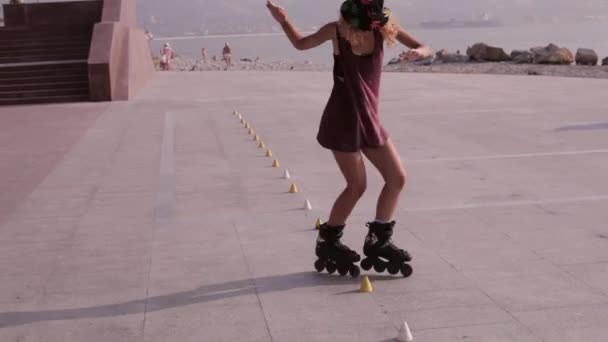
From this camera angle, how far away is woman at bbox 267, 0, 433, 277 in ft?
17.4

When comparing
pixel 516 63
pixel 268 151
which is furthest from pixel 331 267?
pixel 516 63

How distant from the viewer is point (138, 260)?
609cm

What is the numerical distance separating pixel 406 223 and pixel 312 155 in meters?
3.91

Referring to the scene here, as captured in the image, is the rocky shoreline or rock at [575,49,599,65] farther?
rock at [575,49,599,65]

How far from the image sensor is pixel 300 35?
17.8ft

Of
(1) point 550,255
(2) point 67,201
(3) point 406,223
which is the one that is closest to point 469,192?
(3) point 406,223

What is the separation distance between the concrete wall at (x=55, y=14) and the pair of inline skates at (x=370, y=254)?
2210 centimetres

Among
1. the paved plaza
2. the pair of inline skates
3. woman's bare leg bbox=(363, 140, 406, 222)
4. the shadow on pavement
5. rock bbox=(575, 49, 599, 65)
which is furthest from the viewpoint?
rock bbox=(575, 49, 599, 65)

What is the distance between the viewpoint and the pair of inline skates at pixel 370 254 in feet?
17.9

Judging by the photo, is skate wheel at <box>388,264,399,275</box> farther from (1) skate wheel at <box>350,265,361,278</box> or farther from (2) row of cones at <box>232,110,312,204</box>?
(2) row of cones at <box>232,110,312,204</box>

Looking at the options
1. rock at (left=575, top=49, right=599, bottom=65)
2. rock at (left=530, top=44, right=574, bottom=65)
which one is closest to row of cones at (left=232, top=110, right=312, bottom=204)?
rock at (left=530, top=44, right=574, bottom=65)

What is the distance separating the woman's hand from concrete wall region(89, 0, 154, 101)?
15.0 m

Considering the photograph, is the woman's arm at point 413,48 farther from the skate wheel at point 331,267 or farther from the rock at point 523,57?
the rock at point 523,57

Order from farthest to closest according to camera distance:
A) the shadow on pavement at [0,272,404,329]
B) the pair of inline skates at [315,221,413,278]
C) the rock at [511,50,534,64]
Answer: the rock at [511,50,534,64]
the pair of inline skates at [315,221,413,278]
the shadow on pavement at [0,272,404,329]
